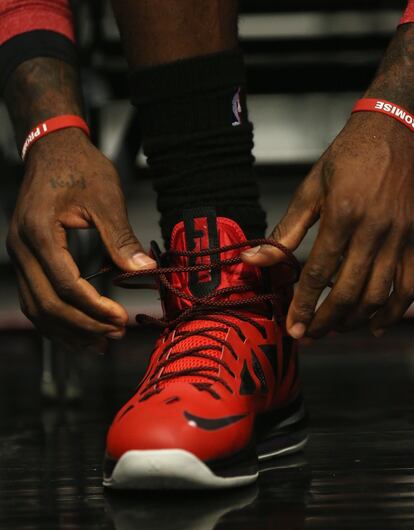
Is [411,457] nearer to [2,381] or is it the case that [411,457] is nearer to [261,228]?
[261,228]

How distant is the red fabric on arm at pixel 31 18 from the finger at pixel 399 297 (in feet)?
1.58

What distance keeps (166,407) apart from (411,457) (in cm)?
27

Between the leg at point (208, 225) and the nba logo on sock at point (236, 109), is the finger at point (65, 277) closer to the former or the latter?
the leg at point (208, 225)

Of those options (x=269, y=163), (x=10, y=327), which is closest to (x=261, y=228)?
(x=10, y=327)

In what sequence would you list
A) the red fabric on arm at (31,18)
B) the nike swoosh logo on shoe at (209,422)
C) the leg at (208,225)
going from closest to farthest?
the nike swoosh logo on shoe at (209,422)
the leg at (208,225)
the red fabric on arm at (31,18)

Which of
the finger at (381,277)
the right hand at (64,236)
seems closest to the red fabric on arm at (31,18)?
the right hand at (64,236)

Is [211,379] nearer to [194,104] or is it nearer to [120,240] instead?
[120,240]

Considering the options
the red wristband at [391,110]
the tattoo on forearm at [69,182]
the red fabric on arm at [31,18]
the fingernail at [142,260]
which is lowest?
the fingernail at [142,260]

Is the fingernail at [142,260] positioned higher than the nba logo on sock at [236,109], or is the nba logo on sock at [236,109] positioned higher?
the nba logo on sock at [236,109]

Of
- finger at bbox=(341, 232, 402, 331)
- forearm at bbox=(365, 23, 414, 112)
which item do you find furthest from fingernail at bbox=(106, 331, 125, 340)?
forearm at bbox=(365, 23, 414, 112)

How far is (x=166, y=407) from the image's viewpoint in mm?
907

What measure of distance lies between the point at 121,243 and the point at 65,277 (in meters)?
0.07

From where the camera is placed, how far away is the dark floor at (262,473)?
0.77 meters

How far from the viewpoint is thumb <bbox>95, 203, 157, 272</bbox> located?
3.24 ft
